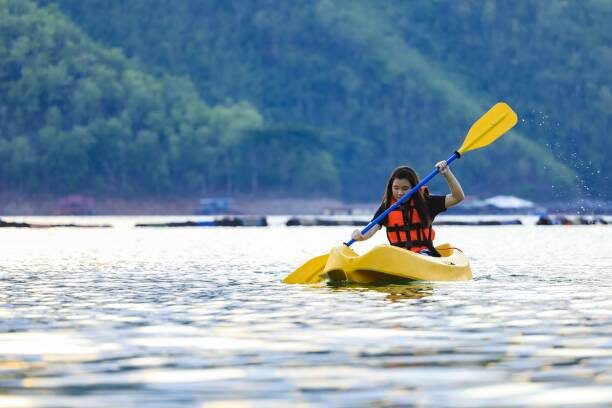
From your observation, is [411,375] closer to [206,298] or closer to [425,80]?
[206,298]

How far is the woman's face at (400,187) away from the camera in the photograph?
19.7 metres

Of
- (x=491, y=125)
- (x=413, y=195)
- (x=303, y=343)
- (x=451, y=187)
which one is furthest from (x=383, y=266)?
(x=303, y=343)

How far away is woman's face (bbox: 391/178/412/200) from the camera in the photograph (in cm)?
1972

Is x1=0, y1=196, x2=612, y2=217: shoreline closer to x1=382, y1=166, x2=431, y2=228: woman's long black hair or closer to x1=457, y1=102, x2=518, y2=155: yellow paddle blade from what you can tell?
x1=457, y1=102, x2=518, y2=155: yellow paddle blade

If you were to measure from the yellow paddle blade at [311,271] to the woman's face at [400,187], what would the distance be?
56.0 inches

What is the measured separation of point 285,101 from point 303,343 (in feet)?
581

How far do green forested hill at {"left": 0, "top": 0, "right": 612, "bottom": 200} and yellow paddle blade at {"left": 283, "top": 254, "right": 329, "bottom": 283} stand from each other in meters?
132

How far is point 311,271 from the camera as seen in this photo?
66.6 ft

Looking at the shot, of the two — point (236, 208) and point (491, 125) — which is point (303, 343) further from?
point (236, 208)

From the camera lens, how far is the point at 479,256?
34.5m

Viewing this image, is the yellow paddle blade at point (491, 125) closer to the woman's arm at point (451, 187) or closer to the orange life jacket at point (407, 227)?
the orange life jacket at point (407, 227)

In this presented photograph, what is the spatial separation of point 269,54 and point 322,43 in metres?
7.42

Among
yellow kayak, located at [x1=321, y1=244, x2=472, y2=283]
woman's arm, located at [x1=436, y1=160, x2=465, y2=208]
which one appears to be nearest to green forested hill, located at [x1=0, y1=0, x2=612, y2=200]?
yellow kayak, located at [x1=321, y1=244, x2=472, y2=283]

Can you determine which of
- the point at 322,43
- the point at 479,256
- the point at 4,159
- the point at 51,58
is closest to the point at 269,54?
the point at 322,43
